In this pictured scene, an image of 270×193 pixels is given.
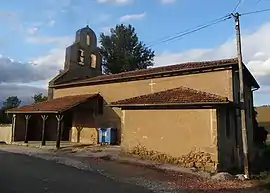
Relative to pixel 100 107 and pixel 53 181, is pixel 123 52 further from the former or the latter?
pixel 53 181

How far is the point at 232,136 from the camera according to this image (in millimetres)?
17328

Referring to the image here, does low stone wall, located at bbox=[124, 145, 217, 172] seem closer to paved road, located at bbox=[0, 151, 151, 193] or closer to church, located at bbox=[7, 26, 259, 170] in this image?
church, located at bbox=[7, 26, 259, 170]

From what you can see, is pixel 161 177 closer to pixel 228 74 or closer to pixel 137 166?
pixel 137 166

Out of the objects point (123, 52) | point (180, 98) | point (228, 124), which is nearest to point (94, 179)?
point (180, 98)

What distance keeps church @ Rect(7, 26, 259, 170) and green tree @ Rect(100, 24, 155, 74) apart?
23.6 m

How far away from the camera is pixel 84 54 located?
3059 centimetres

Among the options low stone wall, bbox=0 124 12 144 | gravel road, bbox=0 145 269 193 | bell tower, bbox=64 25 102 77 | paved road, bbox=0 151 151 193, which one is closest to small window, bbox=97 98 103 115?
bell tower, bbox=64 25 102 77

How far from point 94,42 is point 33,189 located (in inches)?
929

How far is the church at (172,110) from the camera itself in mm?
15320

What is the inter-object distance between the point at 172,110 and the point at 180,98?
29.8 inches

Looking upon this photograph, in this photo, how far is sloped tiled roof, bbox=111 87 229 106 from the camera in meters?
15.2

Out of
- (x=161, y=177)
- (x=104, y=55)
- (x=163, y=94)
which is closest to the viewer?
(x=161, y=177)

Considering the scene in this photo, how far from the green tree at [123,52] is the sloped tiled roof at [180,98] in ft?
99.8

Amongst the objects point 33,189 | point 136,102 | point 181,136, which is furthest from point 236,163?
point 33,189
